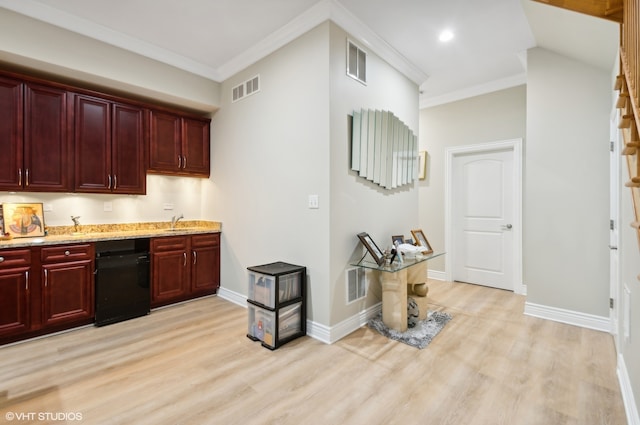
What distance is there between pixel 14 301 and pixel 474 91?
6008 millimetres

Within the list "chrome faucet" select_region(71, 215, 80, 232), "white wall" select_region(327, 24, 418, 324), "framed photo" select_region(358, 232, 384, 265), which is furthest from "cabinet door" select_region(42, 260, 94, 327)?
"framed photo" select_region(358, 232, 384, 265)

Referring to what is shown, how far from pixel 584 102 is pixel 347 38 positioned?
2.48m

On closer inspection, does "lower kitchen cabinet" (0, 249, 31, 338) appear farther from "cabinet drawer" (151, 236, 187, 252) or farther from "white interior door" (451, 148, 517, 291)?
"white interior door" (451, 148, 517, 291)

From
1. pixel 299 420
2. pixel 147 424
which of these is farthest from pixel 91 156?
pixel 299 420

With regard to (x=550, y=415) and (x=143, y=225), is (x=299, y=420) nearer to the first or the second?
(x=550, y=415)

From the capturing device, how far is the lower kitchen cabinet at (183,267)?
356 centimetres

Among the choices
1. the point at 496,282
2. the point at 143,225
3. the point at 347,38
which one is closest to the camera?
the point at 347,38

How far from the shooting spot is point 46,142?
3.07m

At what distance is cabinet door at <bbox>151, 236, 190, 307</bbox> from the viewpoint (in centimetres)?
354

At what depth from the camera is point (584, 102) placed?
3.04 metres

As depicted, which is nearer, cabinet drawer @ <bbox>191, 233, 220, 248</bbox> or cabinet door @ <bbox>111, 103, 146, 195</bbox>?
cabinet door @ <bbox>111, 103, 146, 195</bbox>

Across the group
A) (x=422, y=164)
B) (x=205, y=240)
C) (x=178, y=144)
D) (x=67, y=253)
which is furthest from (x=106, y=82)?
(x=422, y=164)

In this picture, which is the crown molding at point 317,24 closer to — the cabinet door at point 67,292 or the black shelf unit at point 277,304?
the black shelf unit at point 277,304

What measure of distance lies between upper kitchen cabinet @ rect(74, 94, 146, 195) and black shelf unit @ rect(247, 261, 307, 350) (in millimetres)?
2065
